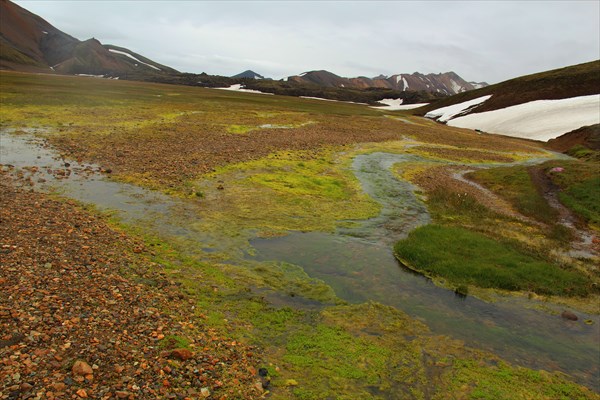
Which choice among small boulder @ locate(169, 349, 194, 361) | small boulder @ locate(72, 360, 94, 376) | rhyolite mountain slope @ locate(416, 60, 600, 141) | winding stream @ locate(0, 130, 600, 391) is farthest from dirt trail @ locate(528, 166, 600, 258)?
rhyolite mountain slope @ locate(416, 60, 600, 141)

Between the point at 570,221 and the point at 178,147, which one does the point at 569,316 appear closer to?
the point at 570,221

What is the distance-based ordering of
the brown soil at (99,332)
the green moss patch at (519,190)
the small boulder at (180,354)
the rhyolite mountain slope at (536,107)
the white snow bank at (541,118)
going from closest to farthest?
the brown soil at (99,332) < the small boulder at (180,354) < the green moss patch at (519,190) < the white snow bank at (541,118) < the rhyolite mountain slope at (536,107)

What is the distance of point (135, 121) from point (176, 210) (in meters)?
36.1

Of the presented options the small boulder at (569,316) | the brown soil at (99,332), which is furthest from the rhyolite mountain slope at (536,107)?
the brown soil at (99,332)

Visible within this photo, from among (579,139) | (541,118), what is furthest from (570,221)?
(541,118)

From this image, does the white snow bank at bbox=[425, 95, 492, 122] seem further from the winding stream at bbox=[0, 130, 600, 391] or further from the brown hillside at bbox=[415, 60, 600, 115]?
the winding stream at bbox=[0, 130, 600, 391]

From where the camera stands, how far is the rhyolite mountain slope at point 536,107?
92.9 meters

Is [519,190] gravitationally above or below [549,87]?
below

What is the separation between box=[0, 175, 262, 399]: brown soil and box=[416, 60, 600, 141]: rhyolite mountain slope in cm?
9837

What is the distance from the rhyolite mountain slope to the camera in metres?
92.9

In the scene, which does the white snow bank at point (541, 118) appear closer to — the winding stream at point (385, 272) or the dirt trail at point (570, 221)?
the dirt trail at point (570, 221)

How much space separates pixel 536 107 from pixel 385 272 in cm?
11734

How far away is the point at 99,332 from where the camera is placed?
1023cm

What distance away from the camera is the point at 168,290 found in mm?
13523
